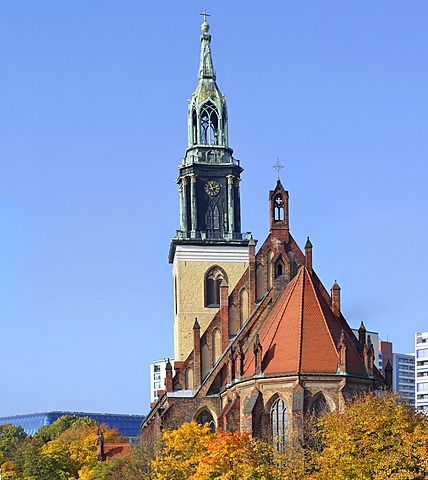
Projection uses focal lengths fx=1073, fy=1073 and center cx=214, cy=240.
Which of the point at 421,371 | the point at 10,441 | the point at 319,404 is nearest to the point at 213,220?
the point at 319,404

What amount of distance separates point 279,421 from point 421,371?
9782 centimetres

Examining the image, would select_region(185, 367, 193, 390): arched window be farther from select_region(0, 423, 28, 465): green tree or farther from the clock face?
select_region(0, 423, 28, 465): green tree

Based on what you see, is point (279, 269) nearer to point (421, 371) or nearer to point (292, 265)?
point (292, 265)

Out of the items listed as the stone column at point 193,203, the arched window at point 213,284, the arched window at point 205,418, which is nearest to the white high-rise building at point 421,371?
the arched window at point 213,284

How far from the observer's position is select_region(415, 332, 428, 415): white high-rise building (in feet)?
517

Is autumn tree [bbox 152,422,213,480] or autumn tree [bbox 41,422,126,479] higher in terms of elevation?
autumn tree [bbox 152,422,213,480]

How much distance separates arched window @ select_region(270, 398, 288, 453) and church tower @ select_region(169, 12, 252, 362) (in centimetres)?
2199

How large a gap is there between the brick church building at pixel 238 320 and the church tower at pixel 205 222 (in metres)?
0.09

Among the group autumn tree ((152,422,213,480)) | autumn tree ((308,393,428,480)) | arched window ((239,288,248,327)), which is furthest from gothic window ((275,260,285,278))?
autumn tree ((308,393,428,480))

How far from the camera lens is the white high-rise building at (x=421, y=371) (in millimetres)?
157500

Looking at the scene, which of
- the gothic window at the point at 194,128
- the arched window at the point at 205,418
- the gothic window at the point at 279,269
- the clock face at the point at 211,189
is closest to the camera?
the arched window at the point at 205,418

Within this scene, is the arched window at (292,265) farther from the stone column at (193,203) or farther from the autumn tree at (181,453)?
the autumn tree at (181,453)

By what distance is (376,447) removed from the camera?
5075 centimetres

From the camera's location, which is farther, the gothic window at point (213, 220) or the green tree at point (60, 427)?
the green tree at point (60, 427)
